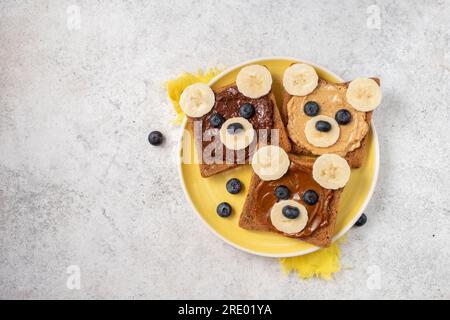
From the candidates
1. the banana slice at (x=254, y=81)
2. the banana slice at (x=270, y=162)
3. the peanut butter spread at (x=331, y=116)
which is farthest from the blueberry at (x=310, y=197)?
the banana slice at (x=254, y=81)

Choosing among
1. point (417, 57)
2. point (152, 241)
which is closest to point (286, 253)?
point (152, 241)

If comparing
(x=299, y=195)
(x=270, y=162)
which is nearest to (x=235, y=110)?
(x=270, y=162)

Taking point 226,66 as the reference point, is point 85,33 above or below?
above

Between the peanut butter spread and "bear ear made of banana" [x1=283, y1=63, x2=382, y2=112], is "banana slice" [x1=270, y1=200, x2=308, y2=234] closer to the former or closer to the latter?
the peanut butter spread

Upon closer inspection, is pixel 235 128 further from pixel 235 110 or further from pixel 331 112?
pixel 331 112

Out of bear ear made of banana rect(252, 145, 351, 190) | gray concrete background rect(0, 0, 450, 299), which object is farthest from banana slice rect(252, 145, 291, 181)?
gray concrete background rect(0, 0, 450, 299)

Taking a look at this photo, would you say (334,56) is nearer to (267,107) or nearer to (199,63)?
(267,107)
